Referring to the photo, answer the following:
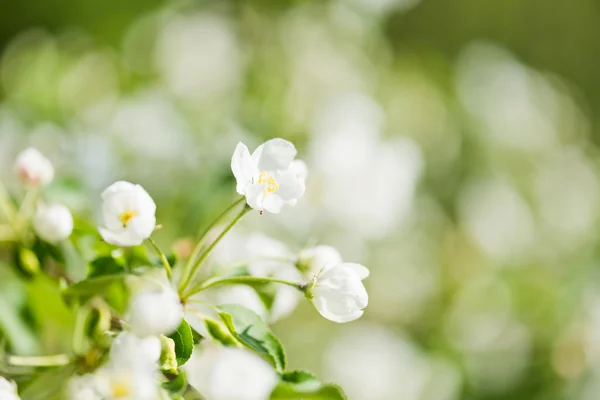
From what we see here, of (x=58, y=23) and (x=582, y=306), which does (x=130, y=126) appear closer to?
(x=582, y=306)

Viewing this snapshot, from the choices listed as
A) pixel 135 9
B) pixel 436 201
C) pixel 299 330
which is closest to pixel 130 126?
pixel 299 330

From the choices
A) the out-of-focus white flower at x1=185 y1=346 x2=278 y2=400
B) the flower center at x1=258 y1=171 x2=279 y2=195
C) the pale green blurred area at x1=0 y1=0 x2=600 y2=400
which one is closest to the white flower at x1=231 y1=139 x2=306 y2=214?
the flower center at x1=258 y1=171 x2=279 y2=195

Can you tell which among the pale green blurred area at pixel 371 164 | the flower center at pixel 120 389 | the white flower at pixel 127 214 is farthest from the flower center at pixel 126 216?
the pale green blurred area at pixel 371 164

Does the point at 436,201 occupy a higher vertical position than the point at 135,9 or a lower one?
lower

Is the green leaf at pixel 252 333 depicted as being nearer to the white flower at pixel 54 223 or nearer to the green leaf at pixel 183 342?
the green leaf at pixel 183 342

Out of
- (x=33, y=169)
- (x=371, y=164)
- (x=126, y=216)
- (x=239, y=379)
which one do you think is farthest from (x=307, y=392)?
(x=371, y=164)

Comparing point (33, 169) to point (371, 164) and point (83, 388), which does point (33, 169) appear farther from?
point (371, 164)
